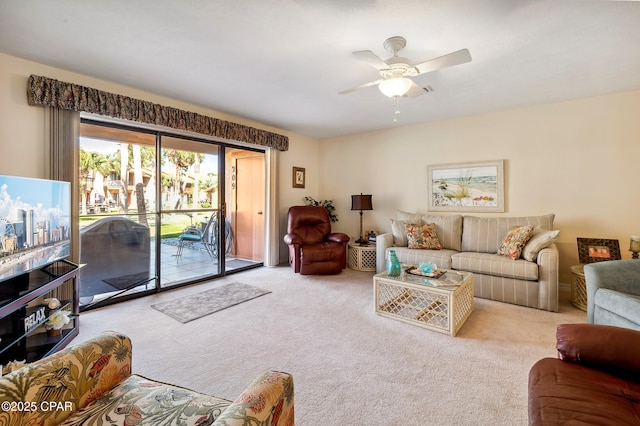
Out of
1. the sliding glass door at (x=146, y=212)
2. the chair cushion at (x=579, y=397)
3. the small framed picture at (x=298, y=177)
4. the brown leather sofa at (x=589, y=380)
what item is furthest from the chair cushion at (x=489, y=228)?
the sliding glass door at (x=146, y=212)

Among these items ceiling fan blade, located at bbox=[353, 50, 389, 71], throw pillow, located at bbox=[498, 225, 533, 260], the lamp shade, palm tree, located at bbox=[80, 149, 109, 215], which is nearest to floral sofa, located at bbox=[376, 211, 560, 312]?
throw pillow, located at bbox=[498, 225, 533, 260]

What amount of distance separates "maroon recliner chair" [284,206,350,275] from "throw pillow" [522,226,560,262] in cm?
236

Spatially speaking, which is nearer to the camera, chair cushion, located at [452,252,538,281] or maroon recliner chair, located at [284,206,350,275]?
chair cushion, located at [452,252,538,281]

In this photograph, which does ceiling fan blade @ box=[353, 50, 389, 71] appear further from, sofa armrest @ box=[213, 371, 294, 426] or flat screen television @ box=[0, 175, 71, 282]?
flat screen television @ box=[0, 175, 71, 282]

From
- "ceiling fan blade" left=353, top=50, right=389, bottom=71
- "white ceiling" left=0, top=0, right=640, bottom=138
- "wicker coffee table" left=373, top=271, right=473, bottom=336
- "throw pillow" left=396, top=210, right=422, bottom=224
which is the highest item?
"white ceiling" left=0, top=0, right=640, bottom=138

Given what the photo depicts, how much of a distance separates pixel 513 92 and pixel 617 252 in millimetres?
2110

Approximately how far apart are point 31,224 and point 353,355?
2.52 m

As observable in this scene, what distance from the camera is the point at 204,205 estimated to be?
4.21m

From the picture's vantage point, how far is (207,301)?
3238mm

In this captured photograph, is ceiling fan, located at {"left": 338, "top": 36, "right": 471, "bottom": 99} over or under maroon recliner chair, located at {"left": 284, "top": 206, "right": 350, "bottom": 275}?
over

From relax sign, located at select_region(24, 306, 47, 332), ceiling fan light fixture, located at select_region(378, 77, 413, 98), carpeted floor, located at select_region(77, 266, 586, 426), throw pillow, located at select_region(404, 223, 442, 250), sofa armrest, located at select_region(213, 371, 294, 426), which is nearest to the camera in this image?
sofa armrest, located at select_region(213, 371, 294, 426)

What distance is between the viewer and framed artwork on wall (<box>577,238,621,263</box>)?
314cm

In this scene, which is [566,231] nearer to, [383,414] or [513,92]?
[513,92]

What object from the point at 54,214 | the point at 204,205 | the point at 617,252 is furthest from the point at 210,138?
the point at 617,252
